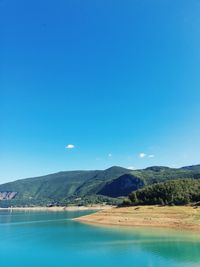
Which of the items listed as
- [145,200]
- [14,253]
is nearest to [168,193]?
[145,200]

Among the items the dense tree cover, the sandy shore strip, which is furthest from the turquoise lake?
the dense tree cover

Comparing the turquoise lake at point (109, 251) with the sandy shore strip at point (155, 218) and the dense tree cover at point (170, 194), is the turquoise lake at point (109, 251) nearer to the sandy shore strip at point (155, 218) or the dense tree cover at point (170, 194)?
the sandy shore strip at point (155, 218)

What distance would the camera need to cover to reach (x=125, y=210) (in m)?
105

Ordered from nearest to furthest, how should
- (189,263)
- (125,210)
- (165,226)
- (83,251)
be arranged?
(189,263)
(83,251)
(165,226)
(125,210)

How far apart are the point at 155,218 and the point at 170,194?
29044 millimetres

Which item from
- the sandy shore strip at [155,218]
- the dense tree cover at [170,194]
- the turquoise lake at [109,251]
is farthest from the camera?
the dense tree cover at [170,194]

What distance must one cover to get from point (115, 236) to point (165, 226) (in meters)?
16.7

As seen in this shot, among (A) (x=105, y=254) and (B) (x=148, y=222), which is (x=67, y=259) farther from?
(B) (x=148, y=222)

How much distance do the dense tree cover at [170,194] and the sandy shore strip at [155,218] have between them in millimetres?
13939

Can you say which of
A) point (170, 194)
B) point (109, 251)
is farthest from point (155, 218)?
point (109, 251)

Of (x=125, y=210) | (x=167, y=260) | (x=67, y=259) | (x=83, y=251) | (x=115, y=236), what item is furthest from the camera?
(x=125, y=210)

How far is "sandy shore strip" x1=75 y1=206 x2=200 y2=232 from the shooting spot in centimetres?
7506

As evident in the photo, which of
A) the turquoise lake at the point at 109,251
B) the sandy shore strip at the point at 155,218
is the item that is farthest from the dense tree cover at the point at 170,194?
the turquoise lake at the point at 109,251

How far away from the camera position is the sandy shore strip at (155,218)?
246 feet
